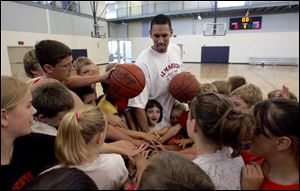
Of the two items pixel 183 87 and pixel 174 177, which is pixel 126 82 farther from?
pixel 174 177

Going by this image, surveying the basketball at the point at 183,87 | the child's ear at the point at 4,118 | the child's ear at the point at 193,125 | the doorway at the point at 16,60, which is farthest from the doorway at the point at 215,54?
the child's ear at the point at 4,118

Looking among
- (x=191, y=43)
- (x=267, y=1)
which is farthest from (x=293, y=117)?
(x=191, y=43)

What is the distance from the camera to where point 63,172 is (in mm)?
694

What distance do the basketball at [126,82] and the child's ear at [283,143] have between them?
3.85 ft

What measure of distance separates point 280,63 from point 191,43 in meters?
5.78

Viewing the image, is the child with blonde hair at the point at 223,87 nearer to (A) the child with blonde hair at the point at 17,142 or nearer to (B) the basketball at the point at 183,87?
(B) the basketball at the point at 183,87

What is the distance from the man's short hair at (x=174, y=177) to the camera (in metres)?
0.68

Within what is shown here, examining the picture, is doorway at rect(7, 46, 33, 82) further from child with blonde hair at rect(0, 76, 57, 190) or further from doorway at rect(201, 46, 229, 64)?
doorway at rect(201, 46, 229, 64)

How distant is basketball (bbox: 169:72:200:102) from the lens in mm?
2004

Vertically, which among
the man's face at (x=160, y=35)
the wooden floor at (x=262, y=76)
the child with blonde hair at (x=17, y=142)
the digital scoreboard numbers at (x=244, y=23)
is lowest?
the wooden floor at (x=262, y=76)

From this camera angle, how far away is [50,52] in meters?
1.78

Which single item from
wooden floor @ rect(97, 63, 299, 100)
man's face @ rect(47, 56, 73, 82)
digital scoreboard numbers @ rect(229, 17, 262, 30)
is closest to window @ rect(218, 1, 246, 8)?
digital scoreboard numbers @ rect(229, 17, 262, 30)

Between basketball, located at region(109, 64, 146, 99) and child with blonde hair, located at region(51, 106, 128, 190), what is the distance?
2.41 ft

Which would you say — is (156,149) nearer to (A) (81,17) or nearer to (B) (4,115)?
(B) (4,115)
